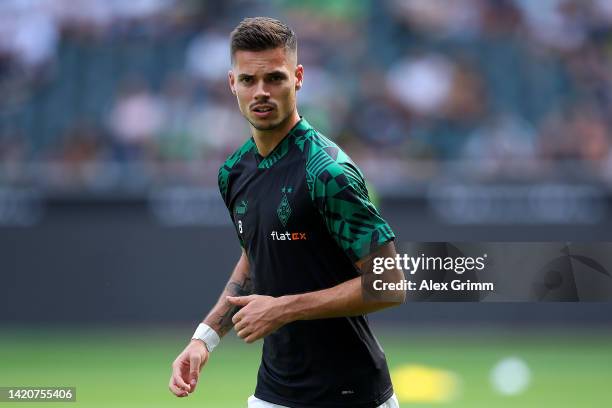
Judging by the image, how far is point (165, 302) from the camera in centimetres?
1275

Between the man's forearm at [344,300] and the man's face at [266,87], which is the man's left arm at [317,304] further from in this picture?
the man's face at [266,87]

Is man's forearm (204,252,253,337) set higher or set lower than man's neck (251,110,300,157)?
lower

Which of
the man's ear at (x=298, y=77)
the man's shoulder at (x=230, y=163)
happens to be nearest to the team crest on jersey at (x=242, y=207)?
the man's shoulder at (x=230, y=163)

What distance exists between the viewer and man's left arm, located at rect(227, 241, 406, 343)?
390 cm

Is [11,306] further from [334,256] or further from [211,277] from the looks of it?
[334,256]

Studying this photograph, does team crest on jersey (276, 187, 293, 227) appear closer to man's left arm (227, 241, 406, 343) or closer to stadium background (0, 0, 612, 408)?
man's left arm (227, 241, 406, 343)

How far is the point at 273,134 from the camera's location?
430cm

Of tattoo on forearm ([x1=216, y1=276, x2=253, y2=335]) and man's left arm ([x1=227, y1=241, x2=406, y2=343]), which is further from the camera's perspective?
tattoo on forearm ([x1=216, y1=276, x2=253, y2=335])

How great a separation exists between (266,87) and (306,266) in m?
0.72

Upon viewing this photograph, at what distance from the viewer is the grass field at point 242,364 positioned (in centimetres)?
895

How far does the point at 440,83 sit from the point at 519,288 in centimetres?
1052

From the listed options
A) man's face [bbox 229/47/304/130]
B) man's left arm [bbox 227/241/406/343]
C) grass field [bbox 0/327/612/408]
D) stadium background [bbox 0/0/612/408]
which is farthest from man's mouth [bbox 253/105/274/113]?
stadium background [bbox 0/0/612/408]

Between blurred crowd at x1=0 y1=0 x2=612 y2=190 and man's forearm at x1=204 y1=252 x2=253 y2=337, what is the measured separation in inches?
333

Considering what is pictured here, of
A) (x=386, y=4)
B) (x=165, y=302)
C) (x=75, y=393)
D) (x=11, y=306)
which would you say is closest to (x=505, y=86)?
(x=386, y=4)
